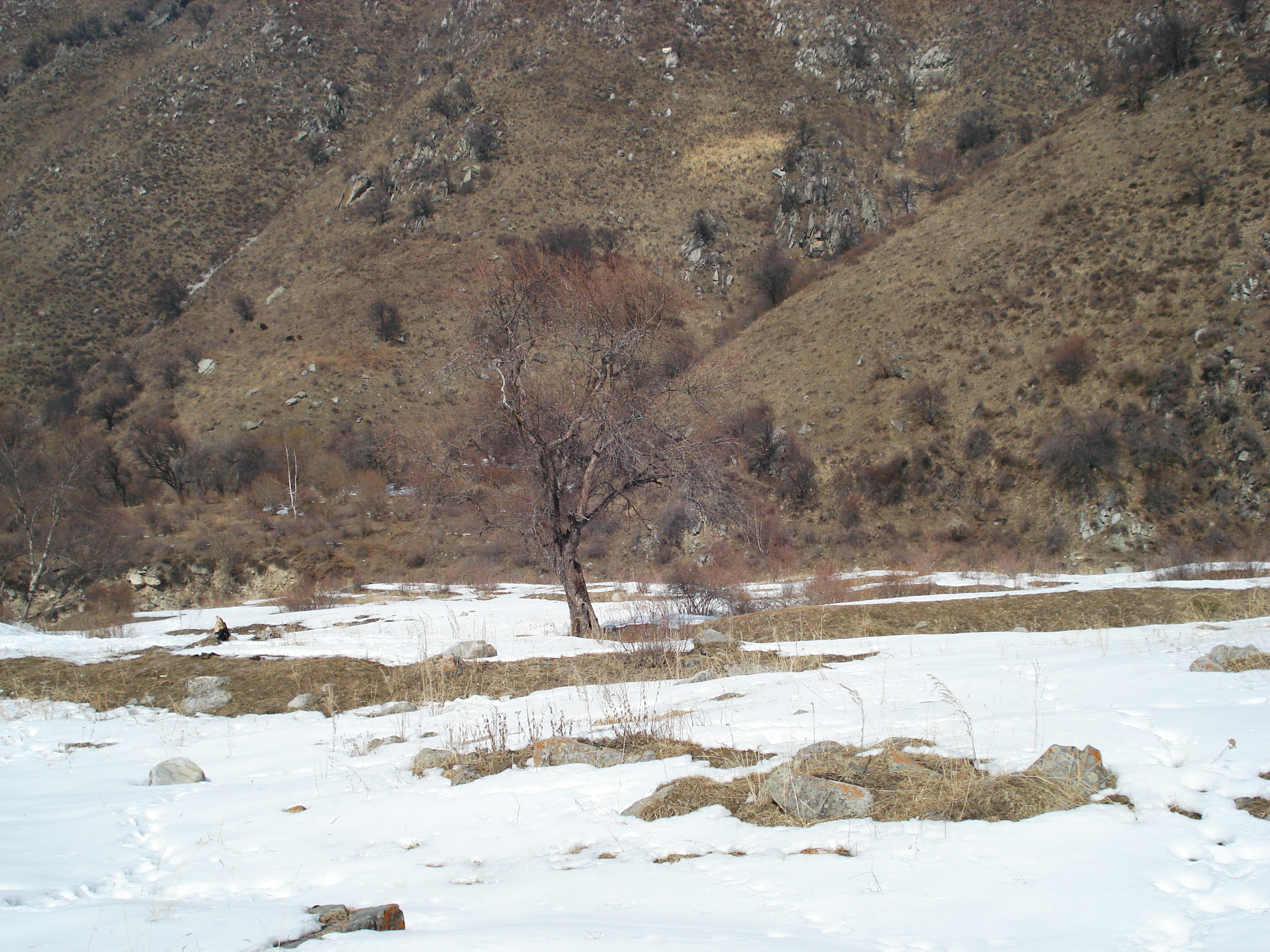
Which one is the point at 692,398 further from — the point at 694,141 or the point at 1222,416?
the point at 694,141

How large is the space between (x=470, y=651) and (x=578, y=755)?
518cm

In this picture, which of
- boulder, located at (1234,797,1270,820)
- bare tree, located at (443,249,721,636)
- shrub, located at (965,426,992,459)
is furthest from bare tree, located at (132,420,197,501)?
boulder, located at (1234,797,1270,820)

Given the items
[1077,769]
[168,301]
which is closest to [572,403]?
[1077,769]

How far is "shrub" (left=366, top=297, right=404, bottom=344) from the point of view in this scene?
163 feet

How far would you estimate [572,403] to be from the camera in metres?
12.2

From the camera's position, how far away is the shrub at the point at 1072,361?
26.9 m

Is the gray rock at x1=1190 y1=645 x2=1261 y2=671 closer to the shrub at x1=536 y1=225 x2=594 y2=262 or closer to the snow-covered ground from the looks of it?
the snow-covered ground

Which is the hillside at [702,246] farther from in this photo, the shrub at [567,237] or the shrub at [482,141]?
the shrub at [567,237]

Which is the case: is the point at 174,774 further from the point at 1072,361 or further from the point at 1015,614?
the point at 1072,361

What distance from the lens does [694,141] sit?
63719 mm

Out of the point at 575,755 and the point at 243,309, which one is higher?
the point at 243,309

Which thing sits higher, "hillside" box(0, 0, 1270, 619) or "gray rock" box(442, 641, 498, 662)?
"hillside" box(0, 0, 1270, 619)

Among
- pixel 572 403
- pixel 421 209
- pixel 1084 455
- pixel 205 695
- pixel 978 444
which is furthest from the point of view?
pixel 421 209

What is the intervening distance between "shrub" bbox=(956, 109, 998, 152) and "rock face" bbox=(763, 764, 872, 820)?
66.6m
